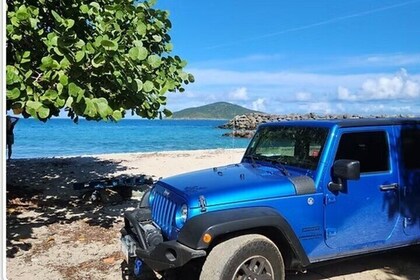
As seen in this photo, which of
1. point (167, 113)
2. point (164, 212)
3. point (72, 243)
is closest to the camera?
point (164, 212)

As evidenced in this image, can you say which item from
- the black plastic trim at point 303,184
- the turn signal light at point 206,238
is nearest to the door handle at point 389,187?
the black plastic trim at point 303,184

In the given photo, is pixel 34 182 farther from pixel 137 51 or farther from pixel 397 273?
pixel 397 273

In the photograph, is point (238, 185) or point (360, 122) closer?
point (238, 185)

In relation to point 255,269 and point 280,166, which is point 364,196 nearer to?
point 280,166

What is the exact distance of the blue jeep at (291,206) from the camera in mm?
3602

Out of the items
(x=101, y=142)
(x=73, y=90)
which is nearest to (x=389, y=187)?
(x=73, y=90)

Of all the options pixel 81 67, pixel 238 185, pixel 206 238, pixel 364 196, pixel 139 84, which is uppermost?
pixel 81 67

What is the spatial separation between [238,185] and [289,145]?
1186mm

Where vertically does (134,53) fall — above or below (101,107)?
above

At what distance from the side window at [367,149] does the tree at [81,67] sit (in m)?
2.23

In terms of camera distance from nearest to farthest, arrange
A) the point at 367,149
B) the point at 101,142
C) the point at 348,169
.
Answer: the point at 348,169 < the point at 367,149 < the point at 101,142

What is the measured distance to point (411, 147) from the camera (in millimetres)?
4789

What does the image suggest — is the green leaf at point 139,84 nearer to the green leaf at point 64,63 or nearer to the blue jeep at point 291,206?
the green leaf at point 64,63

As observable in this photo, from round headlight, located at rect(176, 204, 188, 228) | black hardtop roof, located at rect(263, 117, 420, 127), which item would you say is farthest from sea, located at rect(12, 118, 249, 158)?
round headlight, located at rect(176, 204, 188, 228)
